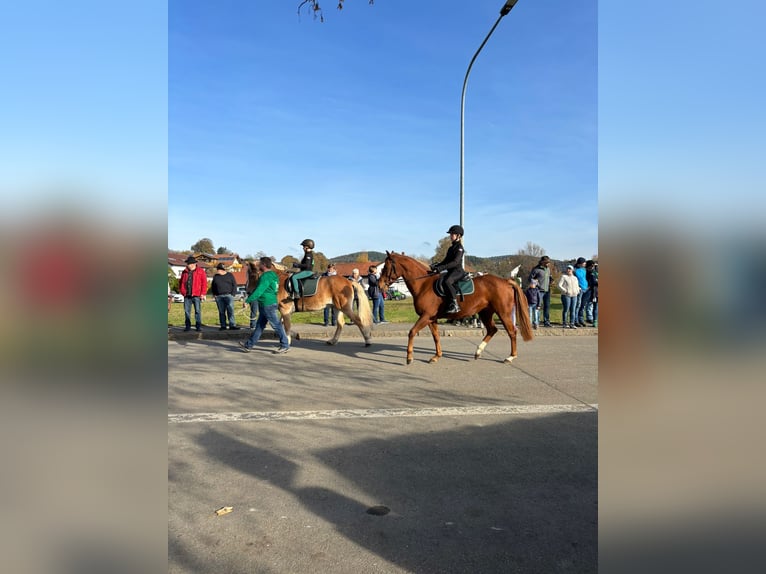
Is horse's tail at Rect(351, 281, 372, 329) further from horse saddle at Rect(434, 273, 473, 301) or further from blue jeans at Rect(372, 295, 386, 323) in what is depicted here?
blue jeans at Rect(372, 295, 386, 323)

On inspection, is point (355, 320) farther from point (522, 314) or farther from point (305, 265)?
point (522, 314)

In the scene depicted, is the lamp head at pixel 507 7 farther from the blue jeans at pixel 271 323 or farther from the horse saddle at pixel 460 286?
the blue jeans at pixel 271 323

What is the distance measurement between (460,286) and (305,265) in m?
3.95

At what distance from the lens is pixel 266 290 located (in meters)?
10.3

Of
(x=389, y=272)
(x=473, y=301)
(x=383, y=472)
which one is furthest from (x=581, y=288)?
(x=383, y=472)

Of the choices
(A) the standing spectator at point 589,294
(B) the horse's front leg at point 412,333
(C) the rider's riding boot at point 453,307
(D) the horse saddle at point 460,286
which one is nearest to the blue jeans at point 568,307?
(A) the standing spectator at point 589,294

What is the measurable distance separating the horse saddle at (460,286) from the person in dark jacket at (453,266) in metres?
0.08

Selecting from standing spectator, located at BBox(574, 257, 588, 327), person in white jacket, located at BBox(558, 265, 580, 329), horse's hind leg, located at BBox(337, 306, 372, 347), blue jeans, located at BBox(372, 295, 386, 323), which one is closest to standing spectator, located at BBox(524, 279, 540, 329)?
person in white jacket, located at BBox(558, 265, 580, 329)
